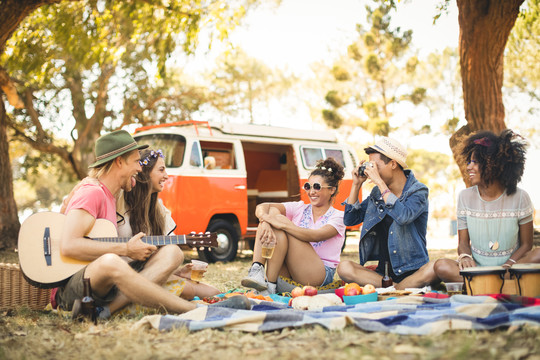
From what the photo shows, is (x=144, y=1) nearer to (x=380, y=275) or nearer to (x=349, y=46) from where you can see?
(x=380, y=275)

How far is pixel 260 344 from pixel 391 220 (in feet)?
7.44

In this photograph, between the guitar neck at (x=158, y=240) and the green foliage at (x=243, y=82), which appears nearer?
the guitar neck at (x=158, y=240)

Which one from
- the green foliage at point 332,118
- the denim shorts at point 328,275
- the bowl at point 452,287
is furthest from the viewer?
the green foliage at point 332,118

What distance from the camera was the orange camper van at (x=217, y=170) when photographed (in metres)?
8.69

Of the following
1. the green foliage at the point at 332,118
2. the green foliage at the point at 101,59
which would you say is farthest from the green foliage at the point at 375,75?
the green foliage at the point at 101,59

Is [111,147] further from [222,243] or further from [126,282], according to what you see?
[222,243]

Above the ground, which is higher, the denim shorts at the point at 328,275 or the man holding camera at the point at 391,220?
the man holding camera at the point at 391,220

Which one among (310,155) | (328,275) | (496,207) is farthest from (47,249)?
(310,155)

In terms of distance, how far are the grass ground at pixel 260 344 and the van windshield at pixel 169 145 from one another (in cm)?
554

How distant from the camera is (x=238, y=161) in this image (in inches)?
370

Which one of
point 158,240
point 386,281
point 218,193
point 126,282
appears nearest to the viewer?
point 126,282

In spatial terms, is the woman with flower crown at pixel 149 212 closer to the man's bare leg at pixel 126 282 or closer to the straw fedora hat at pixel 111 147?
the straw fedora hat at pixel 111 147

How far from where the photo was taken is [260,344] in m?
2.82

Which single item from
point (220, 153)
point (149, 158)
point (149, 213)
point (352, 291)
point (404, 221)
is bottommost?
point (352, 291)
